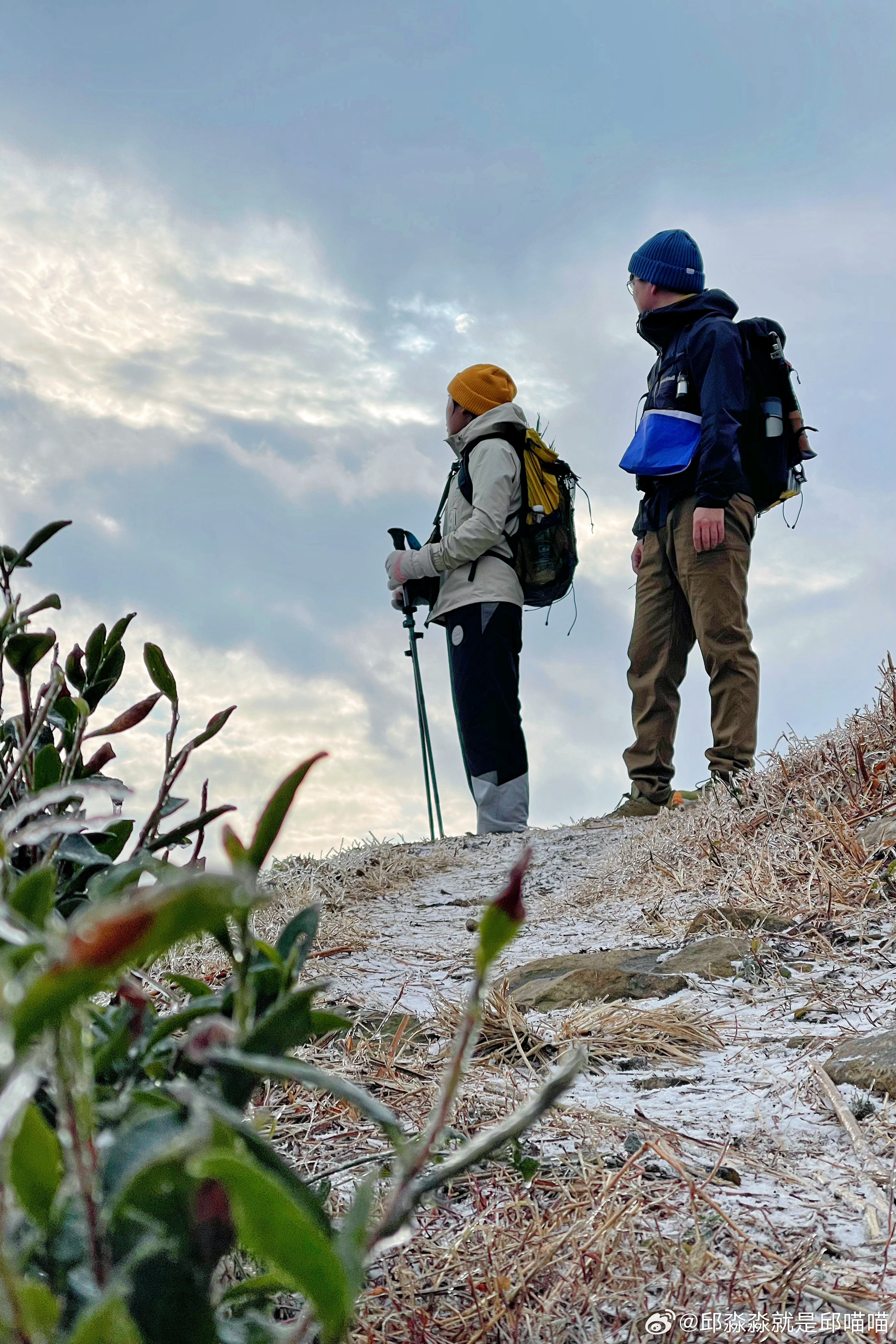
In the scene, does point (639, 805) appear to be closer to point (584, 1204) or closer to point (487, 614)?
point (487, 614)

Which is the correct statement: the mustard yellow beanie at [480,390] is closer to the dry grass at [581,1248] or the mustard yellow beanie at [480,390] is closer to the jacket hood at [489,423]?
the jacket hood at [489,423]

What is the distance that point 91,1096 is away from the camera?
637 mm

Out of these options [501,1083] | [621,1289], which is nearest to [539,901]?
[501,1083]

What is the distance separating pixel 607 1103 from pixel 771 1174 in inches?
12.8

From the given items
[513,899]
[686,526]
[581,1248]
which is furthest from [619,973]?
[686,526]

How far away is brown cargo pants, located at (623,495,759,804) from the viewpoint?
225 inches

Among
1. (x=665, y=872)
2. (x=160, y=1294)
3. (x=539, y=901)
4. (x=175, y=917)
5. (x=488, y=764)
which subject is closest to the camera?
(x=175, y=917)

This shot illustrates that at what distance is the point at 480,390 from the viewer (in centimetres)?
719

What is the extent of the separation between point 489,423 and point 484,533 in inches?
35.4

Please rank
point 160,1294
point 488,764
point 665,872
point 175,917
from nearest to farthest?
point 175,917, point 160,1294, point 665,872, point 488,764

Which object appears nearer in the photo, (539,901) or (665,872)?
(665,872)

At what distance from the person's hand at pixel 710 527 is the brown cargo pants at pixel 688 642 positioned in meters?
0.09

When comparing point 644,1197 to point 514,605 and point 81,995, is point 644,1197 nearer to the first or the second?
point 81,995

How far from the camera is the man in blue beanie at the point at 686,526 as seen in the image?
5695mm
